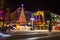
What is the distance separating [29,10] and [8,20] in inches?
239

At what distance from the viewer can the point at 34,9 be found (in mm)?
51719

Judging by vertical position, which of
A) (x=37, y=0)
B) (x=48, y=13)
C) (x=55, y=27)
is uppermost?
(x=37, y=0)

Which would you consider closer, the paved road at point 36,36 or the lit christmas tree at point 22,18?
the paved road at point 36,36

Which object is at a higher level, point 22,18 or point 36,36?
point 22,18

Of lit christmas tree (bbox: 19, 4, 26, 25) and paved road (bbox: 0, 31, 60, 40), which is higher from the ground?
lit christmas tree (bbox: 19, 4, 26, 25)

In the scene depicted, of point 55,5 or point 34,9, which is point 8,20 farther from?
point 55,5

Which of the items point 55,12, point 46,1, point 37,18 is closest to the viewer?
point 46,1

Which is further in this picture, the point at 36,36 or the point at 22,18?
the point at 22,18

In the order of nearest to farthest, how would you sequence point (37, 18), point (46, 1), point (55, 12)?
point (46, 1) < point (55, 12) < point (37, 18)

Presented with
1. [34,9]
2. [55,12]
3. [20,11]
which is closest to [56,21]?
[55,12]

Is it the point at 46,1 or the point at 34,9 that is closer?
the point at 46,1

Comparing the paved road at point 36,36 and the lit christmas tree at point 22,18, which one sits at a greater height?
the lit christmas tree at point 22,18

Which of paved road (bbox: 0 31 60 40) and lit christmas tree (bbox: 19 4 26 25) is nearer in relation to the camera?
paved road (bbox: 0 31 60 40)

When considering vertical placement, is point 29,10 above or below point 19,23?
above
